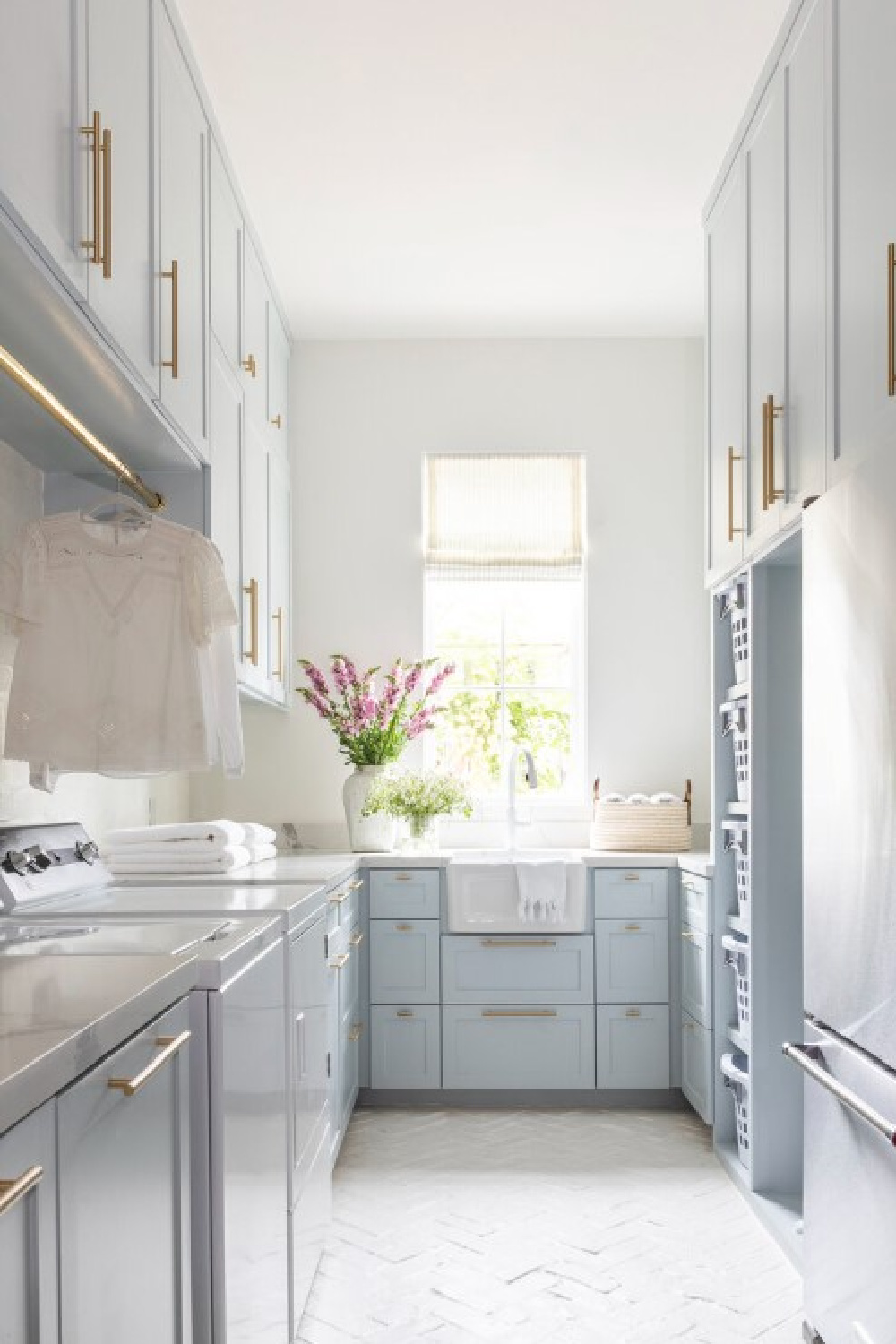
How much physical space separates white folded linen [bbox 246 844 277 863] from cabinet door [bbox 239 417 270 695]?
0.46 meters

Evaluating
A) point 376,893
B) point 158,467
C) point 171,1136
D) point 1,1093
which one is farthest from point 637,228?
point 1,1093

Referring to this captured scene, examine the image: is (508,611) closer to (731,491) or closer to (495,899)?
(495,899)

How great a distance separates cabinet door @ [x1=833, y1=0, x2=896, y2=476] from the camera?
205 cm

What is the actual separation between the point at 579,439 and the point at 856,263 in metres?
2.77

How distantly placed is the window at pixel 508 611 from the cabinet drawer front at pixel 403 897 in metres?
0.72

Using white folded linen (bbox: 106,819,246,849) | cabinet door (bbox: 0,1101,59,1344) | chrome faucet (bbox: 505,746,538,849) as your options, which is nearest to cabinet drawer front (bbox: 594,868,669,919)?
chrome faucet (bbox: 505,746,538,849)

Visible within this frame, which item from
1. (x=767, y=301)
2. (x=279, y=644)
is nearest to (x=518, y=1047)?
(x=279, y=644)

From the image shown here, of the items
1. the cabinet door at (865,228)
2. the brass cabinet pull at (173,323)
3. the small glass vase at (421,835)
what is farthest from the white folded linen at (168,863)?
the cabinet door at (865,228)

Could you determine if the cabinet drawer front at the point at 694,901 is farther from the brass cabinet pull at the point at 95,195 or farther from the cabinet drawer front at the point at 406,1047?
the brass cabinet pull at the point at 95,195

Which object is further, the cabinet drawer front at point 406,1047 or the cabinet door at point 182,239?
the cabinet drawer front at point 406,1047

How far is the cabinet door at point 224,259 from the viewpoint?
315 centimetres

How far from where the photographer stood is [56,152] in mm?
1840

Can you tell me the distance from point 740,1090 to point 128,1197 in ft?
8.02

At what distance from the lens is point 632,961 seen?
14.0ft
